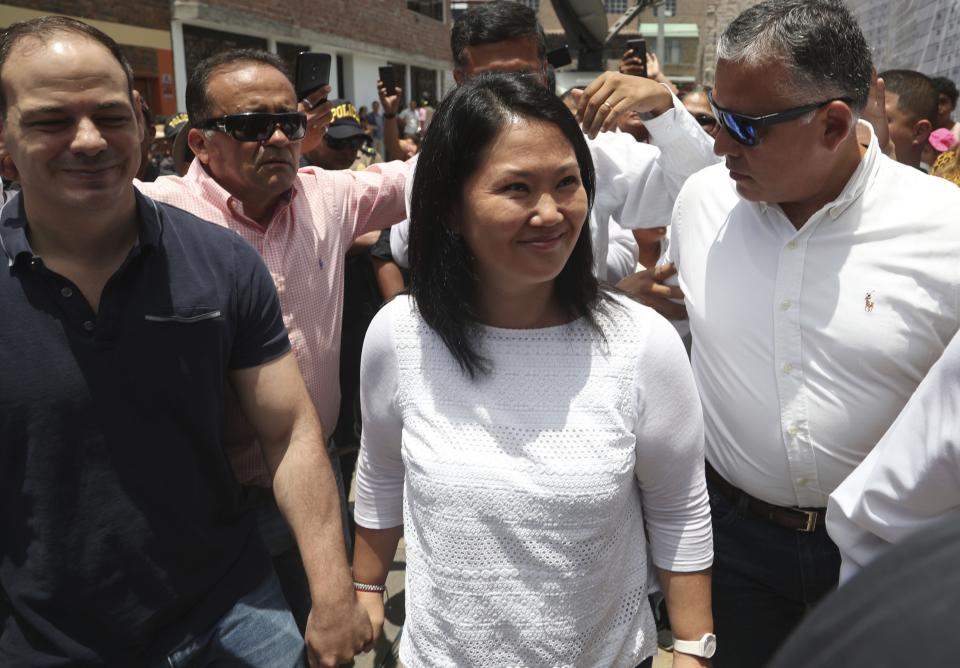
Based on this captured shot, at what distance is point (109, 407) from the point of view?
1822mm

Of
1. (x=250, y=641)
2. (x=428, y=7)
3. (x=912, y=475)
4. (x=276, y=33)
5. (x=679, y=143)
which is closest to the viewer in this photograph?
(x=912, y=475)

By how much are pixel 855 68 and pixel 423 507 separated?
1.38 meters

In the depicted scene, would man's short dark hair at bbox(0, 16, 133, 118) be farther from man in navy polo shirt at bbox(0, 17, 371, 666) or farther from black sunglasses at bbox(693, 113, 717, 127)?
black sunglasses at bbox(693, 113, 717, 127)

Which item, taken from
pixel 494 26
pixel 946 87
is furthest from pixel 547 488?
pixel 946 87

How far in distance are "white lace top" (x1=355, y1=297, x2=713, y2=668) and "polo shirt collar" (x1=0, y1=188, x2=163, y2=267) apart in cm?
60

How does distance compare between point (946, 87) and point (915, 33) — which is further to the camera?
point (915, 33)

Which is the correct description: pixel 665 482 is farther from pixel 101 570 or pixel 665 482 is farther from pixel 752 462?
pixel 101 570

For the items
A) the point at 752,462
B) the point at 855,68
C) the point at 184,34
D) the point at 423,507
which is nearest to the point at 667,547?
the point at 752,462

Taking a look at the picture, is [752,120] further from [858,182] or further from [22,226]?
[22,226]

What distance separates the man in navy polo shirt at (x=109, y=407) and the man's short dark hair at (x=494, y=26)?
4.39 ft

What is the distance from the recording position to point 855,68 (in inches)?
77.9

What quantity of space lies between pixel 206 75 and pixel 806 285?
198 cm

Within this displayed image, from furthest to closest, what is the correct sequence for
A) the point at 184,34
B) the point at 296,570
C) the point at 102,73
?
the point at 184,34 < the point at 296,570 < the point at 102,73

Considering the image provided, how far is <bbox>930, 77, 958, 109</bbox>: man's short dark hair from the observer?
4488 mm
